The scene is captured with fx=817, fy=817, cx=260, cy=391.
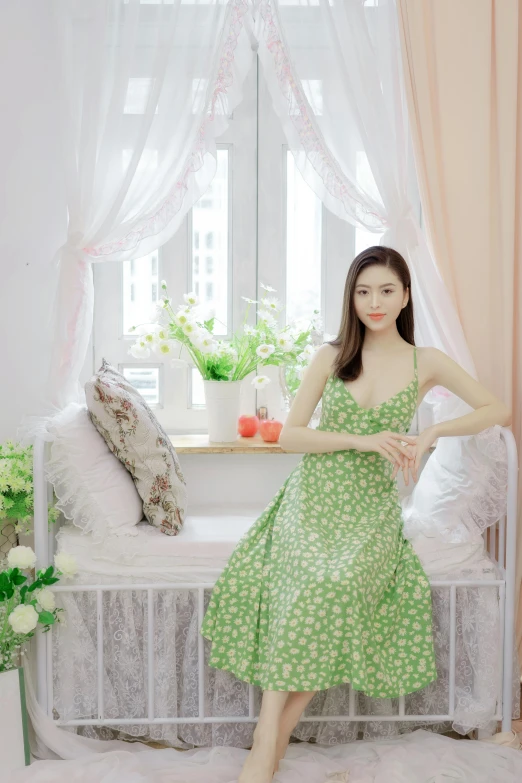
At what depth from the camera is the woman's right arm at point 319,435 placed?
207 cm

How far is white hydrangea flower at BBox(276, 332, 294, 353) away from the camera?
8.63 feet

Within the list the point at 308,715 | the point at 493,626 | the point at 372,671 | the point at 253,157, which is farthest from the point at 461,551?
the point at 253,157

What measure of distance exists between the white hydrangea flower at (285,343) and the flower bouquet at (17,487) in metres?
0.84

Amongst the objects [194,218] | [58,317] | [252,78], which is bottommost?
[58,317]

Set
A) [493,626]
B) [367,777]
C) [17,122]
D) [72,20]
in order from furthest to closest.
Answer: [17,122] → [72,20] → [493,626] → [367,777]

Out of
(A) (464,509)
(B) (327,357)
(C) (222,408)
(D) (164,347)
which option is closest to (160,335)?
(D) (164,347)

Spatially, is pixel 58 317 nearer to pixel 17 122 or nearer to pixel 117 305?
pixel 117 305

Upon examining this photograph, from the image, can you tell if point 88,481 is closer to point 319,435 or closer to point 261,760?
point 319,435

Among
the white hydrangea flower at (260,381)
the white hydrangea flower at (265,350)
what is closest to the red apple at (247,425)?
the white hydrangea flower at (260,381)

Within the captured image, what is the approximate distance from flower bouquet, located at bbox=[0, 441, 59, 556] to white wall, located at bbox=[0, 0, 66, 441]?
0.25 metres

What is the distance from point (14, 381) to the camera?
2654mm

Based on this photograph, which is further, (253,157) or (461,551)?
(253,157)

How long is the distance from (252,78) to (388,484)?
1513 mm

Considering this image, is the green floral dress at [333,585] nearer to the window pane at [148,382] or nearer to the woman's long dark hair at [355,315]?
the woman's long dark hair at [355,315]
